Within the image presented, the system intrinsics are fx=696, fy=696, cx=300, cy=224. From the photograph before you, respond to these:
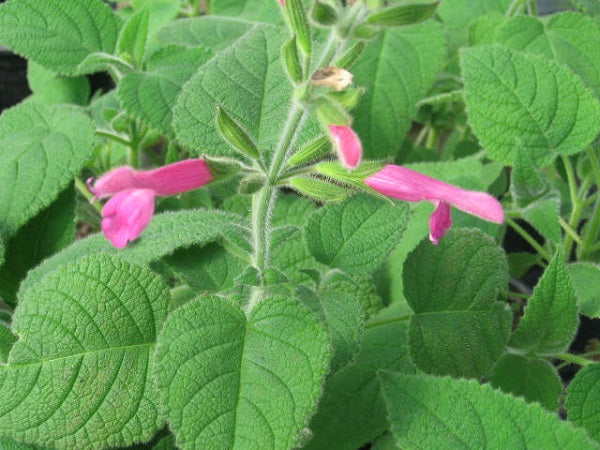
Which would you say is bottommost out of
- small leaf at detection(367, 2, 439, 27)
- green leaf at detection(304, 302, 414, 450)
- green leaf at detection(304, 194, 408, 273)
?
green leaf at detection(304, 302, 414, 450)

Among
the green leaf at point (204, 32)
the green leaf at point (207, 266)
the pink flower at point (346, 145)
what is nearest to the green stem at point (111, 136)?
the green leaf at point (204, 32)

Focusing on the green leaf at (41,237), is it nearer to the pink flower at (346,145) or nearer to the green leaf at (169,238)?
the green leaf at (169,238)

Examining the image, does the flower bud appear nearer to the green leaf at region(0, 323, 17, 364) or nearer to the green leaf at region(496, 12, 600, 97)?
the green leaf at region(0, 323, 17, 364)

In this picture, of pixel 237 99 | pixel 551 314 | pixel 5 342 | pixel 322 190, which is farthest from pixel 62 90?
pixel 551 314

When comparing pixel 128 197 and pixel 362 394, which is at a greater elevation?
pixel 128 197

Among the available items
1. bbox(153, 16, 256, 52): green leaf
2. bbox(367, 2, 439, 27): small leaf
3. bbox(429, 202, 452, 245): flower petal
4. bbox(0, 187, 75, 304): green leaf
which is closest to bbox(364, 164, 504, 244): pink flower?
bbox(429, 202, 452, 245): flower petal

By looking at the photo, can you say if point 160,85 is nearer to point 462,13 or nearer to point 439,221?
point 439,221

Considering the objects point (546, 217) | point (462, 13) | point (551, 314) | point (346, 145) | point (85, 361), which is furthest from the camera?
point (462, 13)
